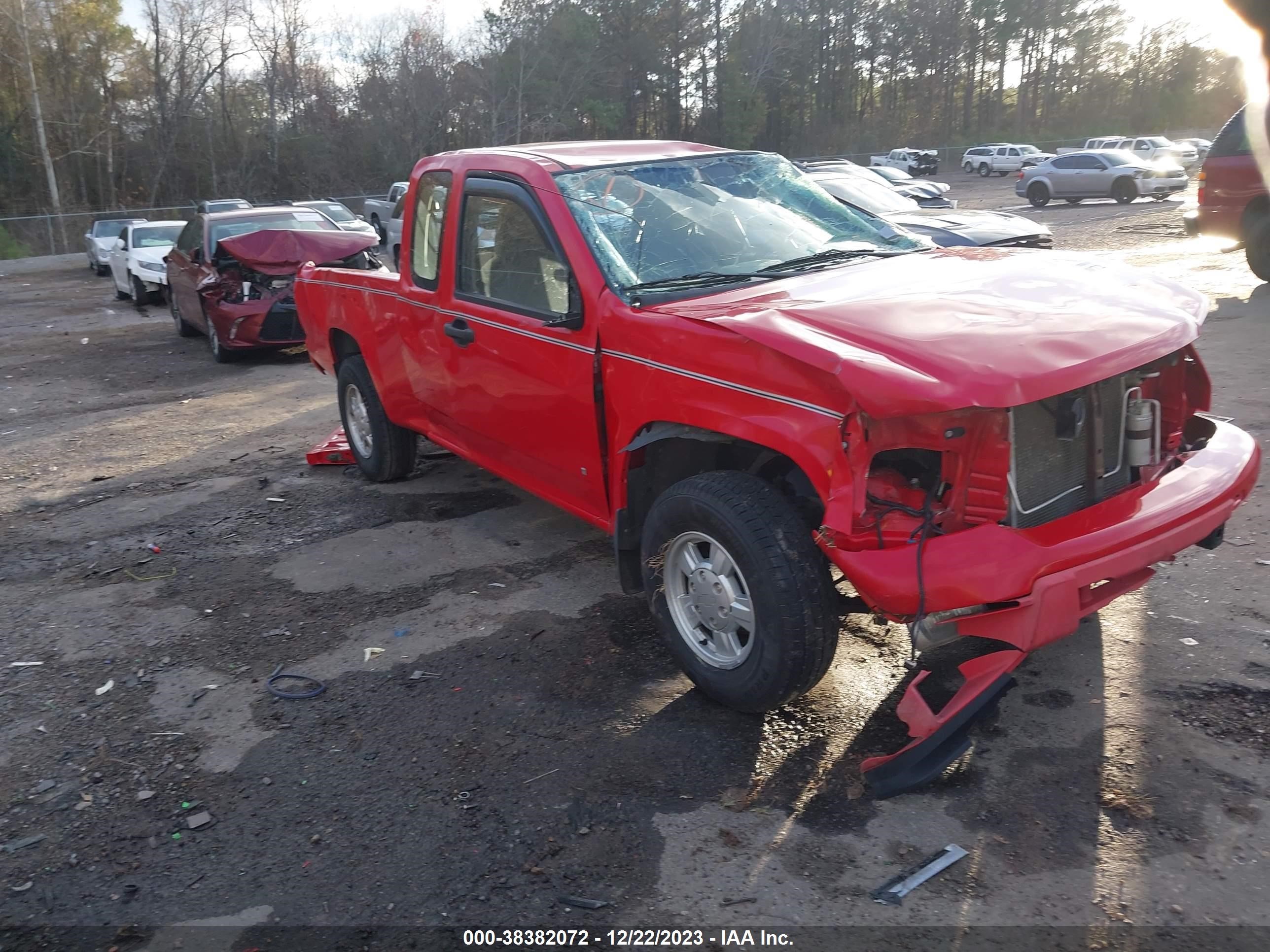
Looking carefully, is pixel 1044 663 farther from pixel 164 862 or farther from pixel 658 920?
pixel 164 862

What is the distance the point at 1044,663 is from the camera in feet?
13.4

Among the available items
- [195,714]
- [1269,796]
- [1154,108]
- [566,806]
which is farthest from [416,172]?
[1154,108]

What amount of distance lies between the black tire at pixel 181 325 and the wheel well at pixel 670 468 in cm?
1200

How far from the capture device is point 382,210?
108 ft

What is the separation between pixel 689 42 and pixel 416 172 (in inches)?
2112

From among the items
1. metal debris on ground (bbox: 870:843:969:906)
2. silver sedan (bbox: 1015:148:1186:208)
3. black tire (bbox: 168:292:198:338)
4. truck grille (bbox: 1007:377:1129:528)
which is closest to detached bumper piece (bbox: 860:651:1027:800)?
metal debris on ground (bbox: 870:843:969:906)

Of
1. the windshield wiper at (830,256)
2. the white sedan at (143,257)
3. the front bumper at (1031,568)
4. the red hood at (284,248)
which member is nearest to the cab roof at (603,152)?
the windshield wiper at (830,256)

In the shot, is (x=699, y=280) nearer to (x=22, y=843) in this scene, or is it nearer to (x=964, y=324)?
(x=964, y=324)

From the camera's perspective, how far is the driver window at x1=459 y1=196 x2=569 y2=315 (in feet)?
14.9

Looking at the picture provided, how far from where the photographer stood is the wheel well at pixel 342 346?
22.8ft

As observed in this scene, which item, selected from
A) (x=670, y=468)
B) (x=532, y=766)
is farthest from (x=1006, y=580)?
(x=532, y=766)

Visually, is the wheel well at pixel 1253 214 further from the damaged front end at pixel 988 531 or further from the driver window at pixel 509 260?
the driver window at pixel 509 260

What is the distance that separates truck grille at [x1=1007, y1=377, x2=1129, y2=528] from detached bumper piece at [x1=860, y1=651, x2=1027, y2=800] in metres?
0.48

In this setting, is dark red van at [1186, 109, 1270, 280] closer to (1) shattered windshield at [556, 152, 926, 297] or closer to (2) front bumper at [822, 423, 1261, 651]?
(1) shattered windshield at [556, 152, 926, 297]
